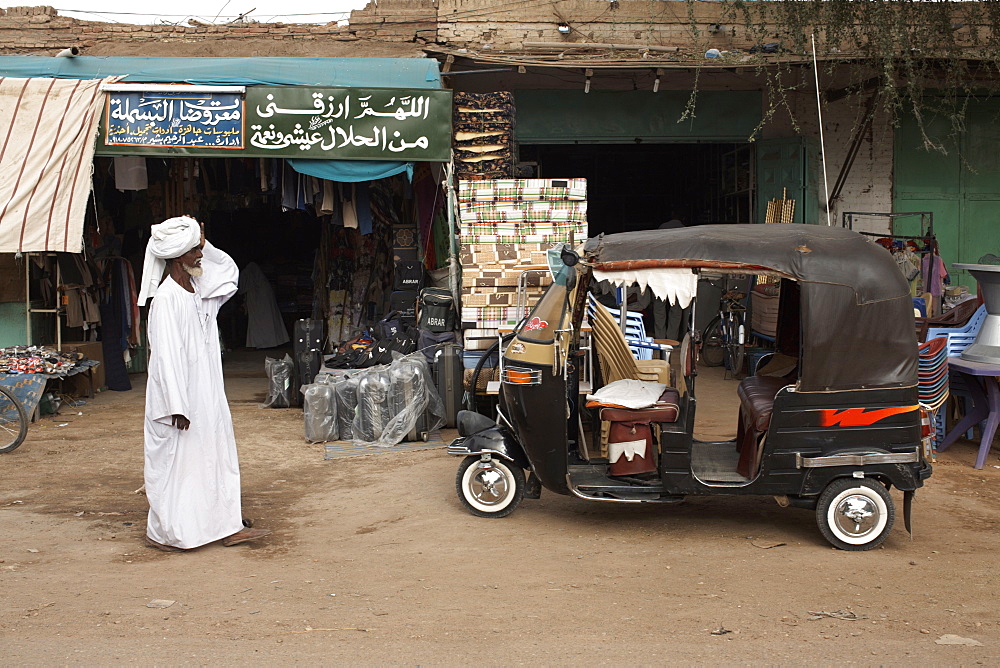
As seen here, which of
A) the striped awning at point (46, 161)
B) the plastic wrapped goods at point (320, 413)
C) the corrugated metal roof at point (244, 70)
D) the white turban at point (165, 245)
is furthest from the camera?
the corrugated metal roof at point (244, 70)

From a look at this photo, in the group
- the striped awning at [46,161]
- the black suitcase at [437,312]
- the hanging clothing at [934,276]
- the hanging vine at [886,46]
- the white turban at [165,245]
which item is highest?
the hanging vine at [886,46]

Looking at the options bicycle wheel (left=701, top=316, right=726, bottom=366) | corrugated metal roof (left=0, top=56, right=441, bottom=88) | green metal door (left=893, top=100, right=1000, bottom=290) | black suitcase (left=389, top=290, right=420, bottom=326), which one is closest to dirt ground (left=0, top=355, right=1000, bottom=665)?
black suitcase (left=389, top=290, right=420, bottom=326)

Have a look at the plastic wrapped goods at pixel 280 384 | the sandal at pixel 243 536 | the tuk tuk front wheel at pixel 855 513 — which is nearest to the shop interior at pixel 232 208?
the plastic wrapped goods at pixel 280 384

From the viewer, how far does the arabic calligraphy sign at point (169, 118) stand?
9.48 m

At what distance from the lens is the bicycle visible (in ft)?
39.0

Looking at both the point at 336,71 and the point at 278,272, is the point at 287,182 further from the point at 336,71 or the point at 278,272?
the point at 278,272

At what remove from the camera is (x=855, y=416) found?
16.9ft

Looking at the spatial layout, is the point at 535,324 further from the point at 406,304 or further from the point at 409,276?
the point at 409,276

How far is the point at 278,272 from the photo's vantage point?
16.5 m

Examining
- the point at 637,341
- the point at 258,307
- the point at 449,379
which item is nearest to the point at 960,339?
the point at 637,341

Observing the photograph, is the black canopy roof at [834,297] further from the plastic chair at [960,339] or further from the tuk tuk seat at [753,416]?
the plastic chair at [960,339]

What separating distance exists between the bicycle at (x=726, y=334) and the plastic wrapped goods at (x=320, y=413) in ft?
17.6

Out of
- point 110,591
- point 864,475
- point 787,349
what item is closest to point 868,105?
point 787,349

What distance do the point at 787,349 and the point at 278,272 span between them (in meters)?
11.6
